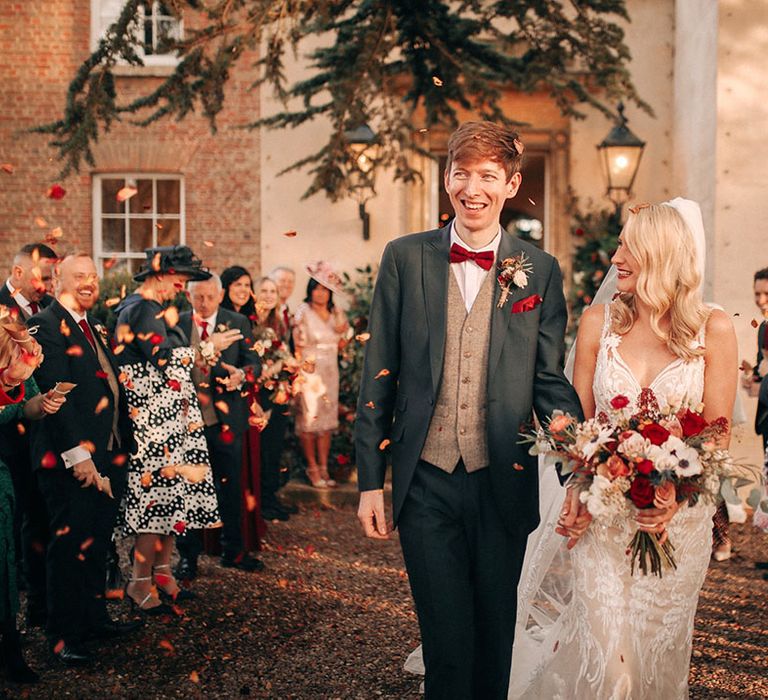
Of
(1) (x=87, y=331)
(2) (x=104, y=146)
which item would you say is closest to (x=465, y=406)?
(1) (x=87, y=331)

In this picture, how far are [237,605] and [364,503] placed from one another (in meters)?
2.79

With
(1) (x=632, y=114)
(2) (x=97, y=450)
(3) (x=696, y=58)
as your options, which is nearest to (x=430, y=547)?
(2) (x=97, y=450)

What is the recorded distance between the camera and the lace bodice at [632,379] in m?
3.43

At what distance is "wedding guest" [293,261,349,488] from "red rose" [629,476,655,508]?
591 cm

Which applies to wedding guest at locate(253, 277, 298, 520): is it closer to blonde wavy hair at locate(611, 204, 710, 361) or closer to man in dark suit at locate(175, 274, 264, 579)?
man in dark suit at locate(175, 274, 264, 579)

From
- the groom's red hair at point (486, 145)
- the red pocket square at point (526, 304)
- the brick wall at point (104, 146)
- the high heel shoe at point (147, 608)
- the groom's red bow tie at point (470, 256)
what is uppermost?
the brick wall at point (104, 146)

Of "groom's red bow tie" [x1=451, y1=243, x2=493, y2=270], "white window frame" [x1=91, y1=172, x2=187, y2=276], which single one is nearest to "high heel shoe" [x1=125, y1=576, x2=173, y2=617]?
"groom's red bow tie" [x1=451, y1=243, x2=493, y2=270]

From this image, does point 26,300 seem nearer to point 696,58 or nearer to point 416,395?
point 416,395

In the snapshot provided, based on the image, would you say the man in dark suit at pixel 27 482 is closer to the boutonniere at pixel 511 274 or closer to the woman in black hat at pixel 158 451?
the woman in black hat at pixel 158 451

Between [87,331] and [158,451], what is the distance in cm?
96

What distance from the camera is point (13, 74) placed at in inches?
485

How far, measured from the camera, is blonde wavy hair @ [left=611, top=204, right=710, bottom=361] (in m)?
3.39

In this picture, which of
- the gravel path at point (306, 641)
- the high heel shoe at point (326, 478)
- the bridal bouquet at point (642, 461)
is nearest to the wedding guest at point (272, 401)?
the high heel shoe at point (326, 478)

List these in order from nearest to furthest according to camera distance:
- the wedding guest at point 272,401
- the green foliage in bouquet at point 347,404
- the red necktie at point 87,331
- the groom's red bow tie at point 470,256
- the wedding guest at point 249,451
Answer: the groom's red bow tie at point 470,256 → the red necktie at point 87,331 → the wedding guest at point 249,451 → the wedding guest at point 272,401 → the green foliage in bouquet at point 347,404
